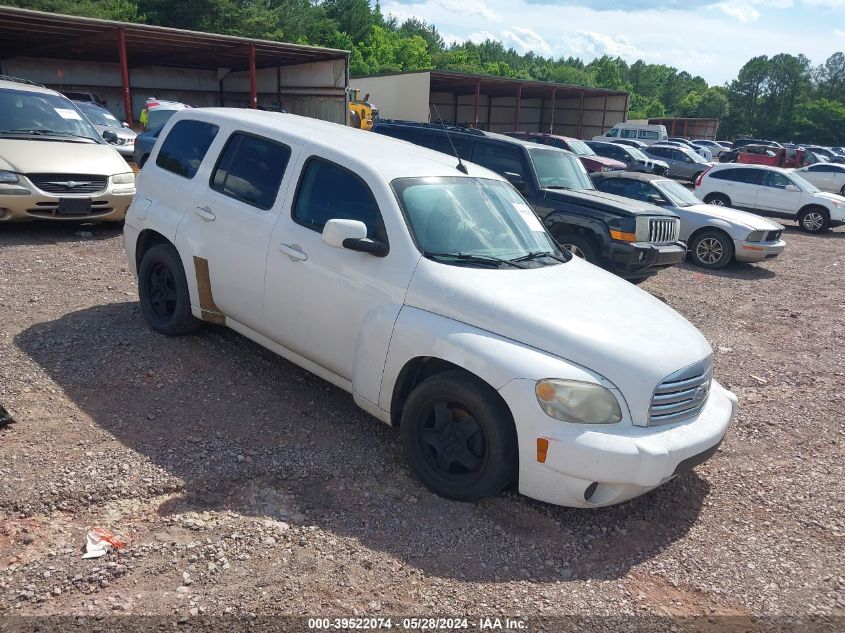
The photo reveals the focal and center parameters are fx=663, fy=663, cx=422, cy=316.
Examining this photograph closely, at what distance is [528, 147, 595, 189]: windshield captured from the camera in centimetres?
989

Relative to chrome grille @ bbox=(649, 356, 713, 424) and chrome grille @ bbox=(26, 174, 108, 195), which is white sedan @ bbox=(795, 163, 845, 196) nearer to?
chrome grille @ bbox=(26, 174, 108, 195)

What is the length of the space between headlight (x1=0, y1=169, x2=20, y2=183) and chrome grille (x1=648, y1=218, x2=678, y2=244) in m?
8.12

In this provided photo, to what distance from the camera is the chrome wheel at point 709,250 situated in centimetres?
1176

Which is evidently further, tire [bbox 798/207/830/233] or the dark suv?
tire [bbox 798/207/830/233]

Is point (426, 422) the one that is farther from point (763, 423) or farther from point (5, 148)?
point (5, 148)

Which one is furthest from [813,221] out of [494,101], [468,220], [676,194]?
[494,101]

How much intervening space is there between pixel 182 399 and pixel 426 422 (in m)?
1.91

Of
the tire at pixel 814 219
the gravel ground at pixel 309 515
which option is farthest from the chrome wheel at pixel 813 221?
the gravel ground at pixel 309 515

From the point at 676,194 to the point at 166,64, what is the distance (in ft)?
86.6

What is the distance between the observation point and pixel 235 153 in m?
4.98

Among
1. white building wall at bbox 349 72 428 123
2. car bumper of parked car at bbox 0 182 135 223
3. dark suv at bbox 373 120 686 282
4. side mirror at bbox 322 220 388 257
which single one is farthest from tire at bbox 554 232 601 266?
white building wall at bbox 349 72 428 123

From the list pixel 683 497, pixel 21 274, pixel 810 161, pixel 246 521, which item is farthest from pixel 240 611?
pixel 810 161

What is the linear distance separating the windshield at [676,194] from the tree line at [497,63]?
3470 cm

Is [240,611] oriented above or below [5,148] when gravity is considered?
below
